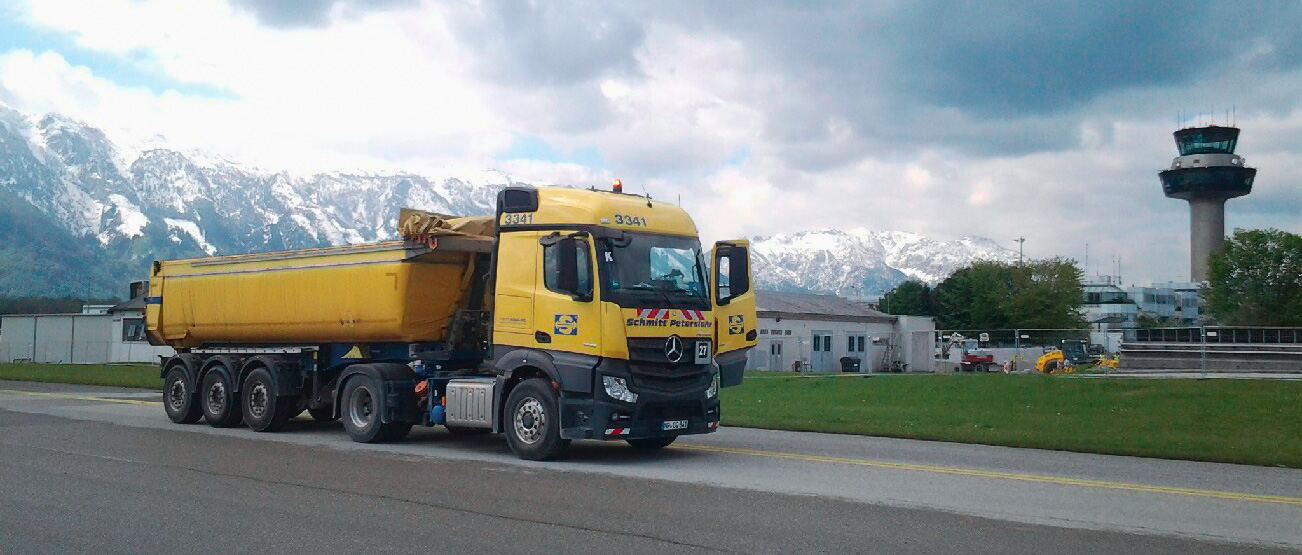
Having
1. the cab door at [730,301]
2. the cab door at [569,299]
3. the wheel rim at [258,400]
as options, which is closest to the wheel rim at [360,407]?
the wheel rim at [258,400]

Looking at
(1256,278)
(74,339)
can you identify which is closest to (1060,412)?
(74,339)

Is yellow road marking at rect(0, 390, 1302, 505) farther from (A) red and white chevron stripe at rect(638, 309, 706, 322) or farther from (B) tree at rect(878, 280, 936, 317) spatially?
(B) tree at rect(878, 280, 936, 317)

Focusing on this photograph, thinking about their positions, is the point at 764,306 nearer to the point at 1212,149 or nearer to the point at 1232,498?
the point at 1232,498

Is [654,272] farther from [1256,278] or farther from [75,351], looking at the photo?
[1256,278]

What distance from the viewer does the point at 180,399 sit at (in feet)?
67.6

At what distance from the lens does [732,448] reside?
52.2ft

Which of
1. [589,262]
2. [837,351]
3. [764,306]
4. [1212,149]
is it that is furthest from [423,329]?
[1212,149]

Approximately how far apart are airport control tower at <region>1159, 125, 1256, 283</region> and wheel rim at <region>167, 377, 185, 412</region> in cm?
14754

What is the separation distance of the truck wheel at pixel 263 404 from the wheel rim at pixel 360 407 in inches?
83.7

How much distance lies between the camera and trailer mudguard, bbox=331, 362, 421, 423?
1616cm

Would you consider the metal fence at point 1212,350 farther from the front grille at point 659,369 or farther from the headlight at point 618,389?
the headlight at point 618,389

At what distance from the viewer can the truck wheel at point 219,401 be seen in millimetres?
19375

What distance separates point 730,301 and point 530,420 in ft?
10.5

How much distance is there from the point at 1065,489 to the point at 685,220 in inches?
242
